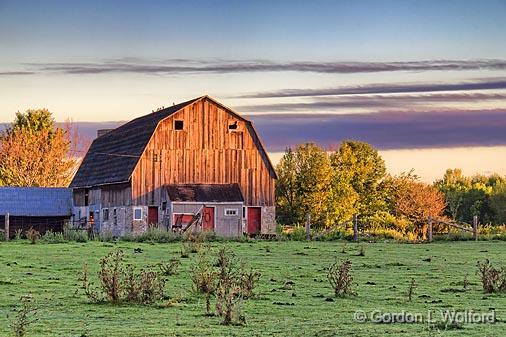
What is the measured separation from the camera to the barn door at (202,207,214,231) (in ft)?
215

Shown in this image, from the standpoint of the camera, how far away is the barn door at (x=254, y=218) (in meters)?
69.4

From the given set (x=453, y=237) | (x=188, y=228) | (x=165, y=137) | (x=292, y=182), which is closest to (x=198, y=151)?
(x=165, y=137)

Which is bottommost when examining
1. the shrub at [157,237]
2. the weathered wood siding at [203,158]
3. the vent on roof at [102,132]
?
the shrub at [157,237]

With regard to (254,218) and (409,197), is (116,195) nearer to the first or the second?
(254,218)

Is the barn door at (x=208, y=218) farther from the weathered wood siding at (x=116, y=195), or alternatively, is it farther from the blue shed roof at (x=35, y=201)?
the blue shed roof at (x=35, y=201)

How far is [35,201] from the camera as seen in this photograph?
261 feet

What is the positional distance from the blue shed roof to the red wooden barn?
31.4 ft

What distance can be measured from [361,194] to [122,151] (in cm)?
4437

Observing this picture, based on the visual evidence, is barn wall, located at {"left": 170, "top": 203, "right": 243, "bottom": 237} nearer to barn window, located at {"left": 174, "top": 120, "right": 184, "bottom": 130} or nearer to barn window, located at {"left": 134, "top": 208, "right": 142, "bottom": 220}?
barn window, located at {"left": 134, "top": 208, "right": 142, "bottom": 220}

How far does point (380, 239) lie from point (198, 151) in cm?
1710

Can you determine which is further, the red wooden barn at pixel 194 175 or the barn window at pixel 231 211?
the barn window at pixel 231 211

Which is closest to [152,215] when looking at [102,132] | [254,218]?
[254,218]

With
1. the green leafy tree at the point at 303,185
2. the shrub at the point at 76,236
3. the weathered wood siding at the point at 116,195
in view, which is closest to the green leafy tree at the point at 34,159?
the green leafy tree at the point at 303,185

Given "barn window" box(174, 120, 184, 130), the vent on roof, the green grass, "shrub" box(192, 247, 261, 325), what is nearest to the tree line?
the vent on roof
